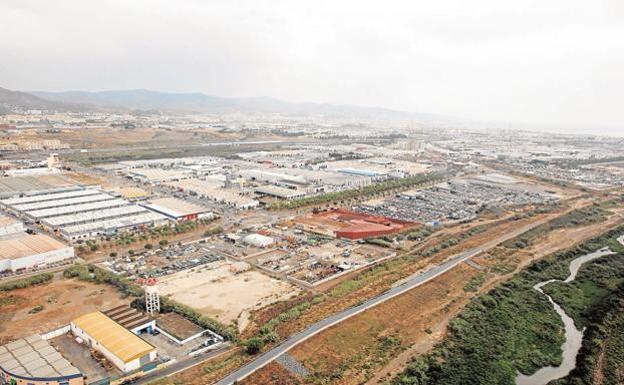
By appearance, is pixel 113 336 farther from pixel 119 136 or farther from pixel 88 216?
pixel 119 136

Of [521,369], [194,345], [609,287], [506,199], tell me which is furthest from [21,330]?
[506,199]

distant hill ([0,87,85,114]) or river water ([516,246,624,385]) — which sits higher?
distant hill ([0,87,85,114])

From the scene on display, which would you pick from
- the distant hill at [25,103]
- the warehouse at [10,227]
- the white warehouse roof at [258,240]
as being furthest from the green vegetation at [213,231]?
the distant hill at [25,103]

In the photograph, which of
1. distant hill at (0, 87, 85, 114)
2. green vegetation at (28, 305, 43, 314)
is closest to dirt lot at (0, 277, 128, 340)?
green vegetation at (28, 305, 43, 314)

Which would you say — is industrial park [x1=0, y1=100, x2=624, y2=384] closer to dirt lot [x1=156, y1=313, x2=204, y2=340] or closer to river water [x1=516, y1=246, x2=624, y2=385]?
dirt lot [x1=156, y1=313, x2=204, y2=340]

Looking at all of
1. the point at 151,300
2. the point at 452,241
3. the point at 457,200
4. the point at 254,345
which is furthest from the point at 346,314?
the point at 457,200

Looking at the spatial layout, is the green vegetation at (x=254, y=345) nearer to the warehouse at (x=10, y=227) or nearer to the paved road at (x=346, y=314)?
the paved road at (x=346, y=314)

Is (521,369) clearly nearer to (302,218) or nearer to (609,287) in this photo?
(609,287)

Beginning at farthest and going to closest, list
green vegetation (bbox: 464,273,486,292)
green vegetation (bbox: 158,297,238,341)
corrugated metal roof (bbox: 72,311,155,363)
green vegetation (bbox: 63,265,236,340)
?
green vegetation (bbox: 464,273,486,292), green vegetation (bbox: 63,265,236,340), green vegetation (bbox: 158,297,238,341), corrugated metal roof (bbox: 72,311,155,363)
